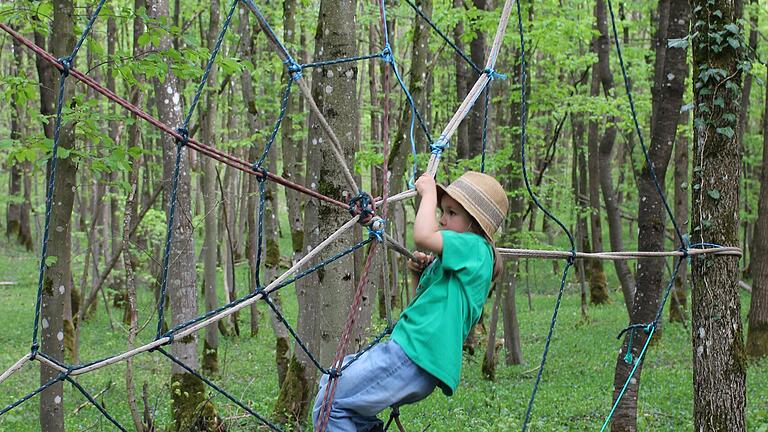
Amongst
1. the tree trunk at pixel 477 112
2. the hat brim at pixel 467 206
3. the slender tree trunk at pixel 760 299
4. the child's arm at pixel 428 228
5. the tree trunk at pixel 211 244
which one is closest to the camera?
the child's arm at pixel 428 228

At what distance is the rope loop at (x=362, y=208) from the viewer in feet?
10.2

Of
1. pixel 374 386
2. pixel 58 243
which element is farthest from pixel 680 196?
pixel 374 386

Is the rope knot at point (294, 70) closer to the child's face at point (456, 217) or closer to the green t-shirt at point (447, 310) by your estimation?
the child's face at point (456, 217)

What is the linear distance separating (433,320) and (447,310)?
57 millimetres

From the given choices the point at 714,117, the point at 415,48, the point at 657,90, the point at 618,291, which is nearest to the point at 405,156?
the point at 415,48

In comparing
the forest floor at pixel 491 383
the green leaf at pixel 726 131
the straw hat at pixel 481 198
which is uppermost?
the green leaf at pixel 726 131

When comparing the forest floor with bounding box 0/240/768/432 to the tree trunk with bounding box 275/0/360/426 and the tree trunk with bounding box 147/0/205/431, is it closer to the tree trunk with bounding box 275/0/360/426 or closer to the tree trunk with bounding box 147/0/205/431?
the tree trunk with bounding box 147/0/205/431

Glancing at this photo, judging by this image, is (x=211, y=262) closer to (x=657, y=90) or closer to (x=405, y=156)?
(x=405, y=156)

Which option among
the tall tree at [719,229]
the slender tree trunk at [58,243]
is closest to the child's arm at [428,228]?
the tall tree at [719,229]

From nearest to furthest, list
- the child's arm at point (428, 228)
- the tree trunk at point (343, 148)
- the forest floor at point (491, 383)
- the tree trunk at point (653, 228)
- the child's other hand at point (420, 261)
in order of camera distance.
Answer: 1. the child's arm at point (428, 228)
2. the child's other hand at point (420, 261)
3. the tree trunk at point (343, 148)
4. the tree trunk at point (653, 228)
5. the forest floor at point (491, 383)

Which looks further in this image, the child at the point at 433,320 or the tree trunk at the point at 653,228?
the tree trunk at the point at 653,228

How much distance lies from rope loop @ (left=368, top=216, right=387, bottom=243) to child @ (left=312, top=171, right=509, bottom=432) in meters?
0.32

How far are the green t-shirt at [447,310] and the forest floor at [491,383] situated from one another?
2.89 m

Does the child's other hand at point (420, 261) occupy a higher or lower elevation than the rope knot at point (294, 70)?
lower
